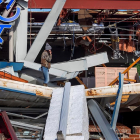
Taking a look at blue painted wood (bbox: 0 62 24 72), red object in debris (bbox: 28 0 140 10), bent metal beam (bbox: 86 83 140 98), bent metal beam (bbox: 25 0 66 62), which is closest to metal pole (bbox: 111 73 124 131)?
bent metal beam (bbox: 86 83 140 98)

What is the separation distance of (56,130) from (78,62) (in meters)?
4.63

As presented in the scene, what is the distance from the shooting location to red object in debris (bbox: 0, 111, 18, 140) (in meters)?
10.9

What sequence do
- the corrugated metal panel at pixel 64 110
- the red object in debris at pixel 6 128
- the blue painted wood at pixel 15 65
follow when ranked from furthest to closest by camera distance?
the blue painted wood at pixel 15 65 → the red object in debris at pixel 6 128 → the corrugated metal panel at pixel 64 110

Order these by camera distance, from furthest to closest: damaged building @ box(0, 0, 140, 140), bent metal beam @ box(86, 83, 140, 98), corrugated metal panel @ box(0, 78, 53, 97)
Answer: bent metal beam @ box(86, 83, 140, 98) < corrugated metal panel @ box(0, 78, 53, 97) < damaged building @ box(0, 0, 140, 140)

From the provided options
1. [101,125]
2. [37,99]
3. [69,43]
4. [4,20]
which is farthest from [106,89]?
[69,43]

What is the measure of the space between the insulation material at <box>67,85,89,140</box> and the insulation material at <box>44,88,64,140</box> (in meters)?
0.33

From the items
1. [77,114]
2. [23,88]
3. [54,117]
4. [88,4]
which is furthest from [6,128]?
[88,4]

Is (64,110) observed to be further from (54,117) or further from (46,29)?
(46,29)

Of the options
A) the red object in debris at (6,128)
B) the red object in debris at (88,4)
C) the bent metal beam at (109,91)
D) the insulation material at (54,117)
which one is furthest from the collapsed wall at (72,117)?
the red object in debris at (88,4)

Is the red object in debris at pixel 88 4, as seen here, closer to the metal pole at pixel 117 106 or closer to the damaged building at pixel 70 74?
the damaged building at pixel 70 74

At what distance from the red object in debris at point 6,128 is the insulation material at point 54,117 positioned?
1.15 m

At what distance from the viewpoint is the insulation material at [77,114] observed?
394 inches

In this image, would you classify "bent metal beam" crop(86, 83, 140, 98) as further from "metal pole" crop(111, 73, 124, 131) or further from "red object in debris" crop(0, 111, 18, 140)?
"red object in debris" crop(0, 111, 18, 140)

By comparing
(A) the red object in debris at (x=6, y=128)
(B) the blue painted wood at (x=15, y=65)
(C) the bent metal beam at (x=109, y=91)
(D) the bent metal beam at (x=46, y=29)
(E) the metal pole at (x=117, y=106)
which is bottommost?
(A) the red object in debris at (x=6, y=128)
